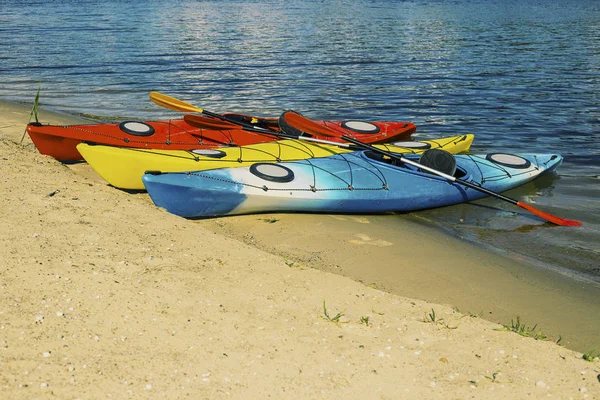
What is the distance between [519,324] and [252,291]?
1.64 meters

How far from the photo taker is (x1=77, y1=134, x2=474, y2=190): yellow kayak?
19.9 ft

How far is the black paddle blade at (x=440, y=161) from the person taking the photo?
23.0 feet

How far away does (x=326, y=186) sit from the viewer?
20.8 feet

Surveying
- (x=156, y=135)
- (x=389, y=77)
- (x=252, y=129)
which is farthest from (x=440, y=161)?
(x=389, y=77)

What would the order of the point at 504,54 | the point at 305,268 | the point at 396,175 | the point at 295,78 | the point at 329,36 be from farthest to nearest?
the point at 329,36
the point at 504,54
the point at 295,78
the point at 396,175
the point at 305,268

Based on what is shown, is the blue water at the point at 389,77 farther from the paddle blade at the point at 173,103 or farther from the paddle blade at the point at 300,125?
the paddle blade at the point at 173,103

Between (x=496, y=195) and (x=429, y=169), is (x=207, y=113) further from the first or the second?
(x=496, y=195)

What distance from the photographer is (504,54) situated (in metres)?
18.0

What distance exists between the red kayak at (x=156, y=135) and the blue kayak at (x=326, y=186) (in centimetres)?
122

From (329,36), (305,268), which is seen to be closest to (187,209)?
(305,268)

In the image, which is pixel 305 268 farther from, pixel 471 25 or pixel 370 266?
pixel 471 25

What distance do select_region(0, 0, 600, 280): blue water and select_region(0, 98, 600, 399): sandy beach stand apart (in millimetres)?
2322

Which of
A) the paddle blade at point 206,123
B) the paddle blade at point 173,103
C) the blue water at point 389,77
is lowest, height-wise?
the blue water at point 389,77

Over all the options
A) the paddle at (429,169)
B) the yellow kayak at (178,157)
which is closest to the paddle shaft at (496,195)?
the paddle at (429,169)
